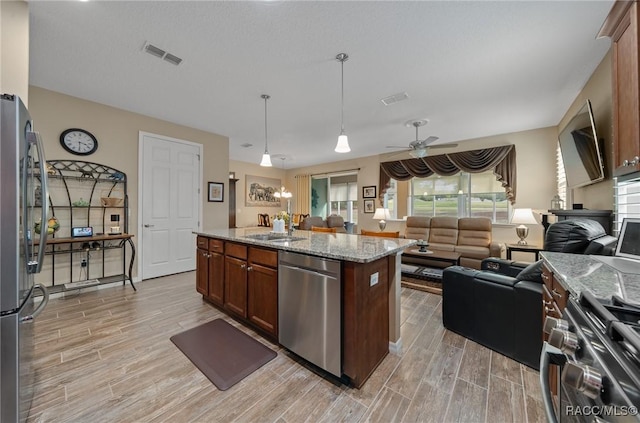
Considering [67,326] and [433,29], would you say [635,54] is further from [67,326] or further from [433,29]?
[67,326]

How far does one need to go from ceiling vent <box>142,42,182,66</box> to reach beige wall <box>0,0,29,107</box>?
0.76 meters

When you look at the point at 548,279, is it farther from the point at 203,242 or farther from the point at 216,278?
the point at 203,242

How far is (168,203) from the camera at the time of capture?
4293 mm

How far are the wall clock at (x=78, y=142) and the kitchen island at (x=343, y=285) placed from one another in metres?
2.21

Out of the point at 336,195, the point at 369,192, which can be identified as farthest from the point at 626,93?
the point at 336,195

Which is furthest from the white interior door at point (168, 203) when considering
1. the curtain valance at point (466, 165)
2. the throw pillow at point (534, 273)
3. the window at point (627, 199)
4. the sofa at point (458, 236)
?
the window at point (627, 199)

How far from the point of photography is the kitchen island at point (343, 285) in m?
1.62

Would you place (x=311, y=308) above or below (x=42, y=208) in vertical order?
below

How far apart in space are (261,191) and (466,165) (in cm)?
609

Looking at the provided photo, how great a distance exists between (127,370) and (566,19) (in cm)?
444

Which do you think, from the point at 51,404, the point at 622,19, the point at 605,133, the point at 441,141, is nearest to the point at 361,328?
the point at 51,404

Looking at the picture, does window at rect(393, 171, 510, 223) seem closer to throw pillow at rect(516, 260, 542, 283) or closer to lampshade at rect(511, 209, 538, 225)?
lampshade at rect(511, 209, 538, 225)

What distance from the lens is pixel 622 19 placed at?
1.33 meters

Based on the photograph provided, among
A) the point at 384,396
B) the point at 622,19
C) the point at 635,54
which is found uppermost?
the point at 622,19
